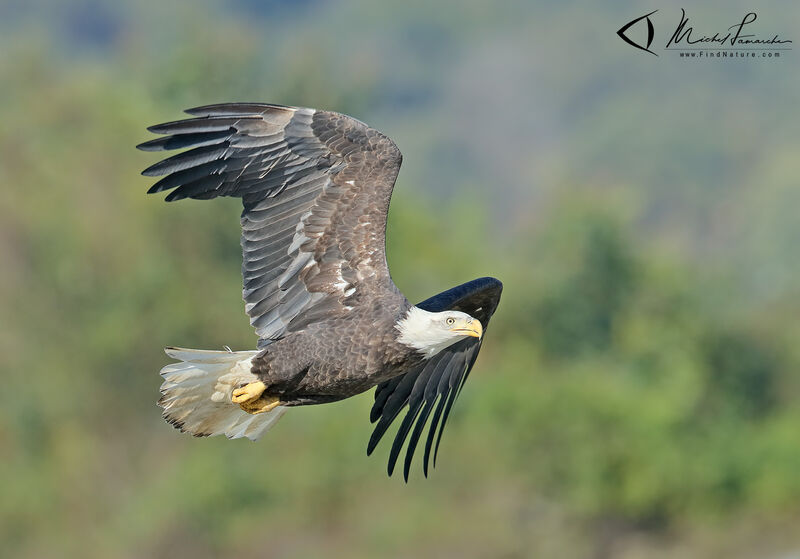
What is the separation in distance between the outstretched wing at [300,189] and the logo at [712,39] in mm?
8692

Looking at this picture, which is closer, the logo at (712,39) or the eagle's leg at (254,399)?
the eagle's leg at (254,399)

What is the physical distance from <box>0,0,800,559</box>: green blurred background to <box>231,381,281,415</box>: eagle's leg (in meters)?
17.7

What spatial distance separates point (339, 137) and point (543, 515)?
20.3 m

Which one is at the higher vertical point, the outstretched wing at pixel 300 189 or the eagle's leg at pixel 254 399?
the outstretched wing at pixel 300 189

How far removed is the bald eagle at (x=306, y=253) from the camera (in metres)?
8.52

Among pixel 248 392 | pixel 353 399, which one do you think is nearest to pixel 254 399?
pixel 248 392

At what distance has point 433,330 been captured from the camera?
8430mm

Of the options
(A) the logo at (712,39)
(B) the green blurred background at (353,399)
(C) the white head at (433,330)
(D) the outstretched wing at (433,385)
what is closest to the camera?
(C) the white head at (433,330)

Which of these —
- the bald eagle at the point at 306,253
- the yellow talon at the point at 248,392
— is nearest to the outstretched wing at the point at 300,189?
the bald eagle at the point at 306,253

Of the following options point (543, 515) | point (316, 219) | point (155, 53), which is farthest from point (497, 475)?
point (155, 53)

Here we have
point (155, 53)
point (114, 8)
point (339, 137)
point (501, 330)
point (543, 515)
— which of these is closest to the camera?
point (339, 137)

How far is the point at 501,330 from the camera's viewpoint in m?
35.4

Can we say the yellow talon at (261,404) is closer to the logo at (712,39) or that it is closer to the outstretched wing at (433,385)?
the outstretched wing at (433,385)

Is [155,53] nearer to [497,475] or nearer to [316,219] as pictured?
[497,475]
